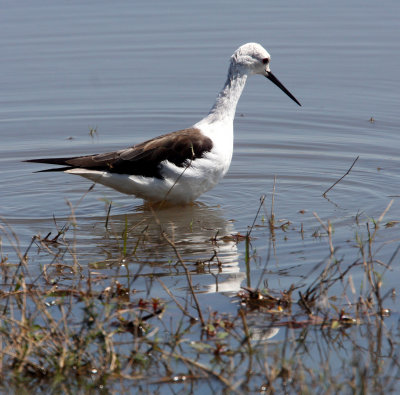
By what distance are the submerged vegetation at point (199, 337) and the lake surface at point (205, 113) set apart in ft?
0.84

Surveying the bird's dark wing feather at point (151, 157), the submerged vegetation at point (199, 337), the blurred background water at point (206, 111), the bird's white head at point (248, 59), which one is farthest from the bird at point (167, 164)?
the submerged vegetation at point (199, 337)

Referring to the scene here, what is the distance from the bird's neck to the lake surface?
81 cm

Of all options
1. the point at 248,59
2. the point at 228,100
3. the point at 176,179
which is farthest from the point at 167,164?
the point at 248,59

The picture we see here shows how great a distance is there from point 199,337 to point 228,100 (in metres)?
3.59

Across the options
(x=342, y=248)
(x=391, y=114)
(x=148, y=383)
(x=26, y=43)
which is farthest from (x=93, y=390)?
(x=26, y=43)

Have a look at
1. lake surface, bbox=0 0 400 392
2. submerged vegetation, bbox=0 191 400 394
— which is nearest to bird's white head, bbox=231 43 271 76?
lake surface, bbox=0 0 400 392

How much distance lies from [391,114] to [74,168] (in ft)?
14.2

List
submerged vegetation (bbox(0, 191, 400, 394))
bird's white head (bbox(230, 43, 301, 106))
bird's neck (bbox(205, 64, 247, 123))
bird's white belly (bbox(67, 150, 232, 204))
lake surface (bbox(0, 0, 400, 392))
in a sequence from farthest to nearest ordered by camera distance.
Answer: bird's white head (bbox(230, 43, 301, 106)), bird's neck (bbox(205, 64, 247, 123)), bird's white belly (bbox(67, 150, 232, 204)), lake surface (bbox(0, 0, 400, 392)), submerged vegetation (bbox(0, 191, 400, 394))

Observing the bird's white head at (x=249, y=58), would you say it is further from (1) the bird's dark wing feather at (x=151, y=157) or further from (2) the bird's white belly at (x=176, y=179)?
(2) the bird's white belly at (x=176, y=179)

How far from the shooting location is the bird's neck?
758 cm

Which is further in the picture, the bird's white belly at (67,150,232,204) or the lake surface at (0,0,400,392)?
the bird's white belly at (67,150,232,204)

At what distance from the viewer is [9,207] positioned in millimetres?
7531

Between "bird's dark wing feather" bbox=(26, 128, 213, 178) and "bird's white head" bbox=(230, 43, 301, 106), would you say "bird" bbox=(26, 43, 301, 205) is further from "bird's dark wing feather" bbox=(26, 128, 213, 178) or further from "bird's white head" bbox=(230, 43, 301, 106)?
"bird's white head" bbox=(230, 43, 301, 106)

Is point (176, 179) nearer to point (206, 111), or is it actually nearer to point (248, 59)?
point (248, 59)
